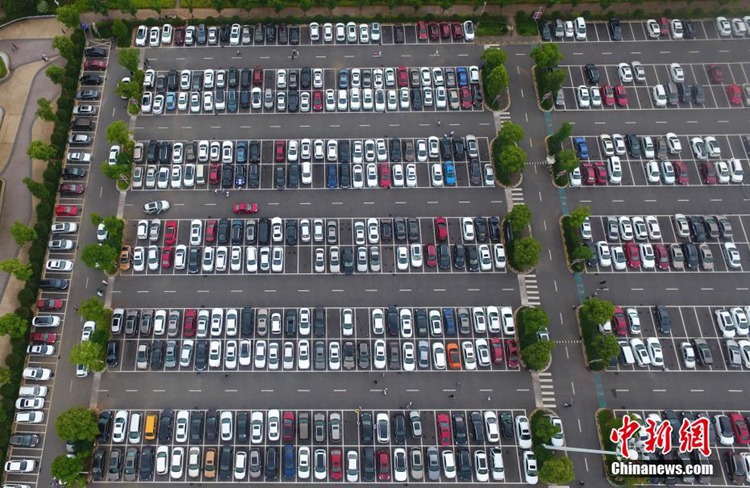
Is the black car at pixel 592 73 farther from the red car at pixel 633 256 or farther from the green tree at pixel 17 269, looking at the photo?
the green tree at pixel 17 269

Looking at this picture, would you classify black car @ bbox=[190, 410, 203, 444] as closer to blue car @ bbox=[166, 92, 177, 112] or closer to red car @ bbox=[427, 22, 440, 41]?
blue car @ bbox=[166, 92, 177, 112]

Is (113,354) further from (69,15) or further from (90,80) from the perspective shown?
(69,15)

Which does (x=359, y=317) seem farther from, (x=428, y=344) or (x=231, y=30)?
(x=231, y=30)

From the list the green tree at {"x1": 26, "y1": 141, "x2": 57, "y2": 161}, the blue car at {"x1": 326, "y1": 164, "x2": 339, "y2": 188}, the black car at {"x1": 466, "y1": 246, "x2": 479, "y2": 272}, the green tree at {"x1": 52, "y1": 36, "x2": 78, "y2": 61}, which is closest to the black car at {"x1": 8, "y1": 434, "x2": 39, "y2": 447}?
the green tree at {"x1": 26, "y1": 141, "x2": 57, "y2": 161}

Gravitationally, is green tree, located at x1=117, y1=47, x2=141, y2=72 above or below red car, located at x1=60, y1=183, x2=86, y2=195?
above

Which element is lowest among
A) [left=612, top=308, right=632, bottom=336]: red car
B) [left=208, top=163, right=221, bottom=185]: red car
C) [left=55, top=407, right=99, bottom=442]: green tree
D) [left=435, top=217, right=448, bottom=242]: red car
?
[left=55, top=407, right=99, bottom=442]: green tree
